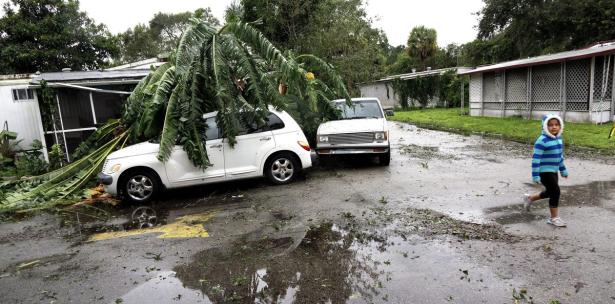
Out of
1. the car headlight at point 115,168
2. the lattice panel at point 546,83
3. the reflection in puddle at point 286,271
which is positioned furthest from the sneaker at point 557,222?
the lattice panel at point 546,83

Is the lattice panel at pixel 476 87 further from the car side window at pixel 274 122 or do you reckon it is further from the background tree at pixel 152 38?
the background tree at pixel 152 38

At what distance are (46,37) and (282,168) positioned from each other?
26.8 meters

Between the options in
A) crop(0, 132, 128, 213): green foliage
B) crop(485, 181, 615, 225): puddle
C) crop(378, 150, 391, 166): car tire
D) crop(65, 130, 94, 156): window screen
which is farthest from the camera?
crop(65, 130, 94, 156): window screen

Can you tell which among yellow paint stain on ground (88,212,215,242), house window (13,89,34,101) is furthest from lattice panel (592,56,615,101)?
house window (13,89,34,101)

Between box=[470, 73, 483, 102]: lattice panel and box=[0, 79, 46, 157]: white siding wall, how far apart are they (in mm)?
21923

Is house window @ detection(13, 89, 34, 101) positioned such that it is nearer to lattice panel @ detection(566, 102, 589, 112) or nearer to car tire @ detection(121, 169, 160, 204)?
car tire @ detection(121, 169, 160, 204)

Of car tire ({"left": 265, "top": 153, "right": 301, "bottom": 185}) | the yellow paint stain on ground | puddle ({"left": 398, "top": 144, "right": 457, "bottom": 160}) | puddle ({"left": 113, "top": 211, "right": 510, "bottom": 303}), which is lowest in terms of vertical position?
puddle ({"left": 113, "top": 211, "right": 510, "bottom": 303})

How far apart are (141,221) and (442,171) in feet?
21.4

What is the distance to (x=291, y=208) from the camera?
7.16 meters

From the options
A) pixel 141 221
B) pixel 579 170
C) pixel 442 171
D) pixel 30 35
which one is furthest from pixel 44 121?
pixel 30 35

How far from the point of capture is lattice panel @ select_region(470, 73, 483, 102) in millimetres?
24464

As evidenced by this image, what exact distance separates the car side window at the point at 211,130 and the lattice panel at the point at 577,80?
1559 cm

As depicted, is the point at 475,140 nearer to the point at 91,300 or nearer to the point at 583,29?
the point at 91,300

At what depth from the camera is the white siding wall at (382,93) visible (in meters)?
39.0
